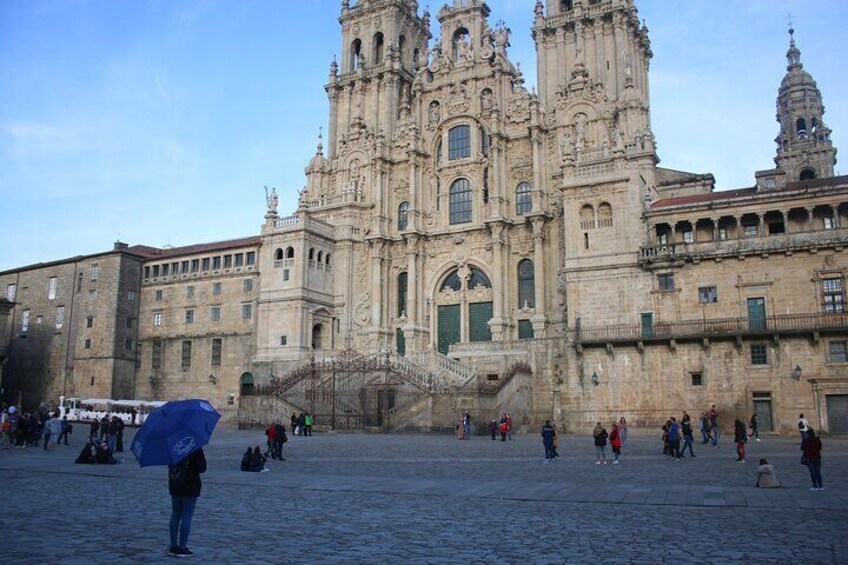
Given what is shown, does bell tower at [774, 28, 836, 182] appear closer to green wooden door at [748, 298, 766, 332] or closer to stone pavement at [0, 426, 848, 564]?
green wooden door at [748, 298, 766, 332]

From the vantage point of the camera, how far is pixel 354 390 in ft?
150

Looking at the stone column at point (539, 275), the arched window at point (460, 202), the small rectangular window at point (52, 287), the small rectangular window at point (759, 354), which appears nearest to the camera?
the small rectangular window at point (759, 354)

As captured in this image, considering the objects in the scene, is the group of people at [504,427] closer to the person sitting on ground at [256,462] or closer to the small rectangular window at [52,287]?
the person sitting on ground at [256,462]

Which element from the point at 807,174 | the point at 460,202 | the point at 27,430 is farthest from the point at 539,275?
the point at 807,174

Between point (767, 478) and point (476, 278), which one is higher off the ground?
point (476, 278)

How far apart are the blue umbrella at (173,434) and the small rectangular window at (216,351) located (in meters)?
52.0

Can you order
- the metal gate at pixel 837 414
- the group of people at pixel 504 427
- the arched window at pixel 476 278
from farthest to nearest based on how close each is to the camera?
the arched window at pixel 476 278
the metal gate at pixel 837 414
the group of people at pixel 504 427

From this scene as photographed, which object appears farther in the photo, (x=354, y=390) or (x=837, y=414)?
(x=354, y=390)

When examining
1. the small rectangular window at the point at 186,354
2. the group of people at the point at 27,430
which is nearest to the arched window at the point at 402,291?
the small rectangular window at the point at 186,354

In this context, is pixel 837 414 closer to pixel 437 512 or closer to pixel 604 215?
pixel 604 215

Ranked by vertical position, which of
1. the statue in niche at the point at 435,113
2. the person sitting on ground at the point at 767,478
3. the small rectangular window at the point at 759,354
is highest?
the statue in niche at the point at 435,113

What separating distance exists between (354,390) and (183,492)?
36.0m

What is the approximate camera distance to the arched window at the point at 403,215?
59688mm

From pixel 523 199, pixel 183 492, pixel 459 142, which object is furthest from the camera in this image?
pixel 459 142
